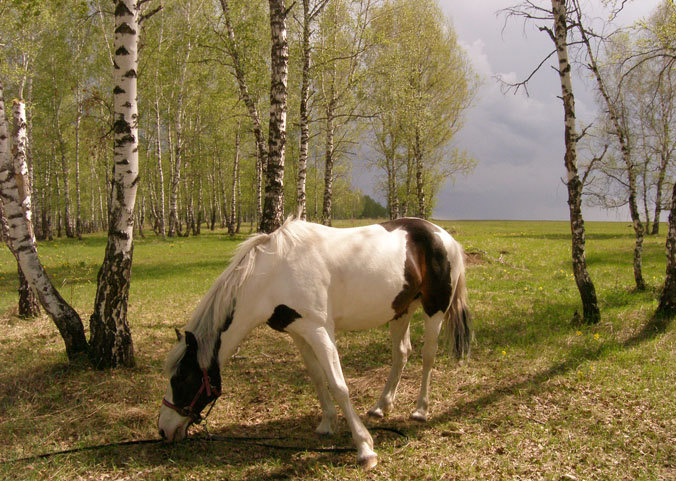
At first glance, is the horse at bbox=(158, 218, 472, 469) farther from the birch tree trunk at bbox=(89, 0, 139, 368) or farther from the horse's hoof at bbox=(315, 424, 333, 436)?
the birch tree trunk at bbox=(89, 0, 139, 368)

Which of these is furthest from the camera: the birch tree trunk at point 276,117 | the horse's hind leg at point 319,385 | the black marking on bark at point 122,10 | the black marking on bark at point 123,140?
the birch tree trunk at point 276,117

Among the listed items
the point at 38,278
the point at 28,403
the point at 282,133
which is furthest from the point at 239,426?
the point at 282,133

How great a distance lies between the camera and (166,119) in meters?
29.8

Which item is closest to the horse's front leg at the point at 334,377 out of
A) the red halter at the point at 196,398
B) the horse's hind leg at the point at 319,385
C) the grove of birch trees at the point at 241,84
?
the horse's hind leg at the point at 319,385

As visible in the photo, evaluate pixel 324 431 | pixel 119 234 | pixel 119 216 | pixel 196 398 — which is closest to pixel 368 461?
pixel 324 431

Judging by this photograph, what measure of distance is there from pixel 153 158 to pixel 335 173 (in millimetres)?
17934

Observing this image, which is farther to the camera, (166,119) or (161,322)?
(166,119)

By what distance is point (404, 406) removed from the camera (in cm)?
497

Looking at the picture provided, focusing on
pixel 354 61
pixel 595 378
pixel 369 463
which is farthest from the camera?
pixel 354 61

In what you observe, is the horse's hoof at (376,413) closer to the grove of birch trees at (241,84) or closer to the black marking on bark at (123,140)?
the black marking on bark at (123,140)

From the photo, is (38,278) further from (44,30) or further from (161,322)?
(44,30)

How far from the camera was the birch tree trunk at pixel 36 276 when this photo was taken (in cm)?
550

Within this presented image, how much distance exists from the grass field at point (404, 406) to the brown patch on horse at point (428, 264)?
1.34 meters

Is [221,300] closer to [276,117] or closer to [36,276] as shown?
[36,276]
